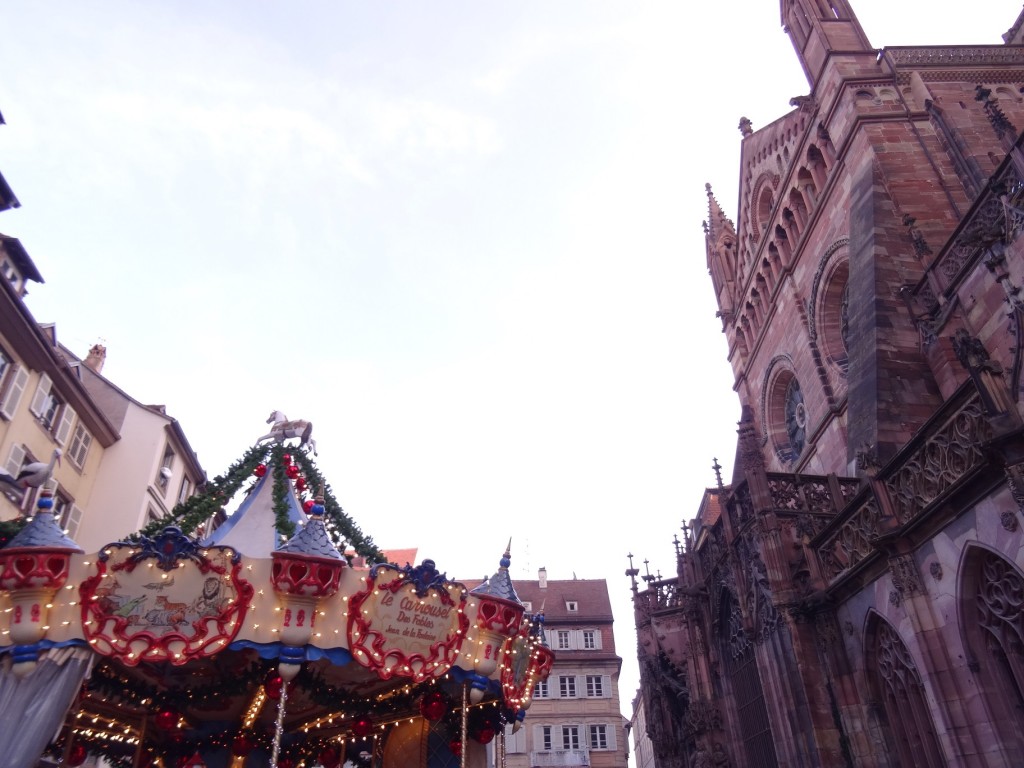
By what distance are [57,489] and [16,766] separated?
16.8m

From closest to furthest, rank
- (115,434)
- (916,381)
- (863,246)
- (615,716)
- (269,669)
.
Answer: (269,669) < (916,381) < (863,246) < (115,434) < (615,716)

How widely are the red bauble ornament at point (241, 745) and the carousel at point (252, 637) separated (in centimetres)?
4

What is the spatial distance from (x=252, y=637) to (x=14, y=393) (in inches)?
616

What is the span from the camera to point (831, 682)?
12023mm

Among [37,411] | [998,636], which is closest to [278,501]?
[998,636]

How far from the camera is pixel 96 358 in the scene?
32.2 m

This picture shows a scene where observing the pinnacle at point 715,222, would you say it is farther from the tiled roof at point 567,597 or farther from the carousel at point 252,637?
the tiled roof at point 567,597

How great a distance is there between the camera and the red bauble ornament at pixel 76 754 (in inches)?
509

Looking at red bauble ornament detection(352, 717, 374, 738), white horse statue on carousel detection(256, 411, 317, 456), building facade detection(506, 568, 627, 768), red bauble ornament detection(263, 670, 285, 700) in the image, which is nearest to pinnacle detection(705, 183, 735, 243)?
building facade detection(506, 568, 627, 768)

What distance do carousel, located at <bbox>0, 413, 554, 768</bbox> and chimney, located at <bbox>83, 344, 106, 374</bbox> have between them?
20827mm

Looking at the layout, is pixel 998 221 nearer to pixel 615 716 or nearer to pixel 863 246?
pixel 863 246

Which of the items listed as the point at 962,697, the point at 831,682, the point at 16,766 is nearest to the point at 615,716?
the point at 831,682

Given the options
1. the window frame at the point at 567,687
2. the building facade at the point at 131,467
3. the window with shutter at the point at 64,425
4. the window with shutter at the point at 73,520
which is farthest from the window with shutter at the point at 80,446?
the window frame at the point at 567,687

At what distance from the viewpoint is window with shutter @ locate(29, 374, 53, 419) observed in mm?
21812
